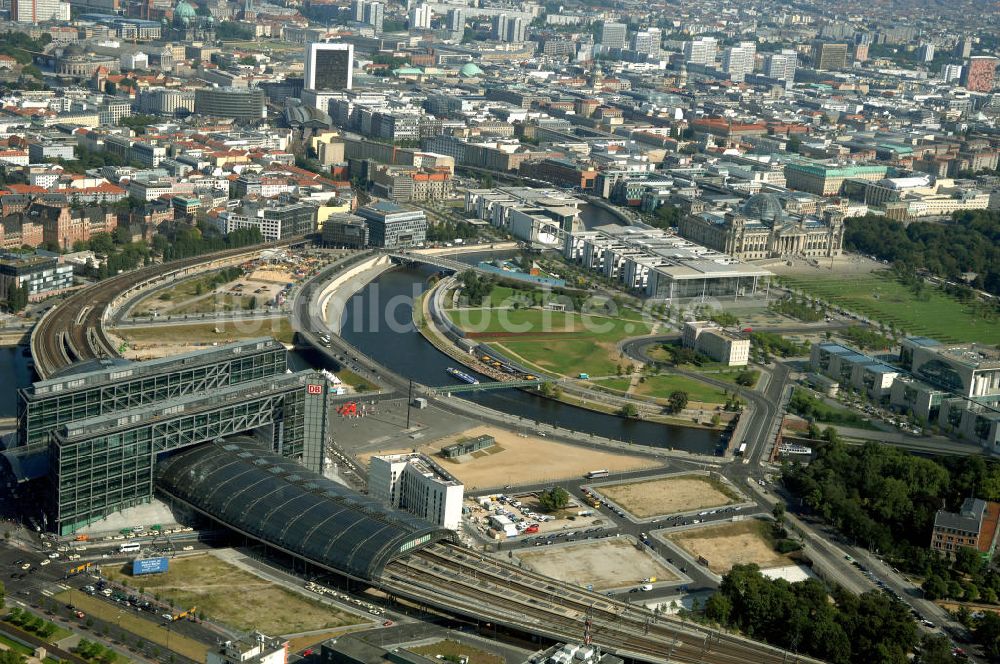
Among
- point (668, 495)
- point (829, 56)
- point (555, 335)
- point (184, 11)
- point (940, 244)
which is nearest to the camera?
point (668, 495)

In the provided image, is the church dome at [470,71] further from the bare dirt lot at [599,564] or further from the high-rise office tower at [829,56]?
the bare dirt lot at [599,564]

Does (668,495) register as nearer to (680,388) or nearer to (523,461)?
(523,461)

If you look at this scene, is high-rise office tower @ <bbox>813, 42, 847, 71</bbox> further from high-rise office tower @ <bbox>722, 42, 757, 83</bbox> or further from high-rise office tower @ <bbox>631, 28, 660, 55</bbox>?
high-rise office tower @ <bbox>631, 28, 660, 55</bbox>

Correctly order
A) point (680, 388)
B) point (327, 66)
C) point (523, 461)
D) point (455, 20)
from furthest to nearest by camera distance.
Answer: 1. point (455, 20)
2. point (327, 66)
3. point (680, 388)
4. point (523, 461)

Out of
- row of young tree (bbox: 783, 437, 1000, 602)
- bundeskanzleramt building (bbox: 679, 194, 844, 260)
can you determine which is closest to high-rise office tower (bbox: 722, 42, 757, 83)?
bundeskanzleramt building (bbox: 679, 194, 844, 260)

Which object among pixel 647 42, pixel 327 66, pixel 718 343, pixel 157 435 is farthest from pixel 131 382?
pixel 647 42

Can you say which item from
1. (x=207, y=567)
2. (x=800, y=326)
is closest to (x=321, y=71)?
(x=800, y=326)
